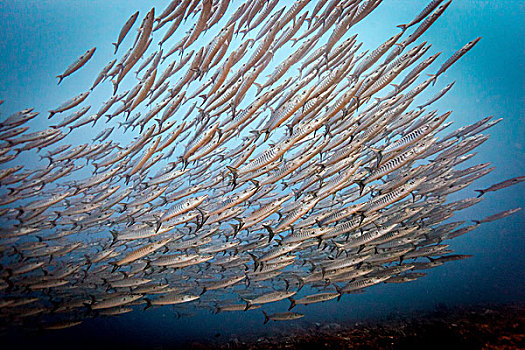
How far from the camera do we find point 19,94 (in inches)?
609

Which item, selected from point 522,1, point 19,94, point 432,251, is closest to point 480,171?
point 432,251

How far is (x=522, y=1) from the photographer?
15320 mm

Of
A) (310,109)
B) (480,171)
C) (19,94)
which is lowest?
(480,171)

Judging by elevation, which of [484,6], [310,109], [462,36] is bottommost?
[310,109]

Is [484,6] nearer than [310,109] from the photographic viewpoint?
No

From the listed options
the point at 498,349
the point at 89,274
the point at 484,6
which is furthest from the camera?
the point at 484,6

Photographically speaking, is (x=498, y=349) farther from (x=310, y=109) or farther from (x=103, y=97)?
(x=103, y=97)

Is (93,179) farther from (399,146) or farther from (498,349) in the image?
(498,349)

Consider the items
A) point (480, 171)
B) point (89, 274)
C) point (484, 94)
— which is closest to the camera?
point (480, 171)

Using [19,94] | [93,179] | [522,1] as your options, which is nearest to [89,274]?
[93,179]

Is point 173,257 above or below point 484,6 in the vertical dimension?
below

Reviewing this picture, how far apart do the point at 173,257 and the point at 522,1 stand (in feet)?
75.9

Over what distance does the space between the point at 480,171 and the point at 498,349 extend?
3926 mm

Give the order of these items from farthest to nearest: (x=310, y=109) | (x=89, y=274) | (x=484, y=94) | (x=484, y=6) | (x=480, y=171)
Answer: (x=484, y=94), (x=484, y=6), (x=89, y=274), (x=480, y=171), (x=310, y=109)
